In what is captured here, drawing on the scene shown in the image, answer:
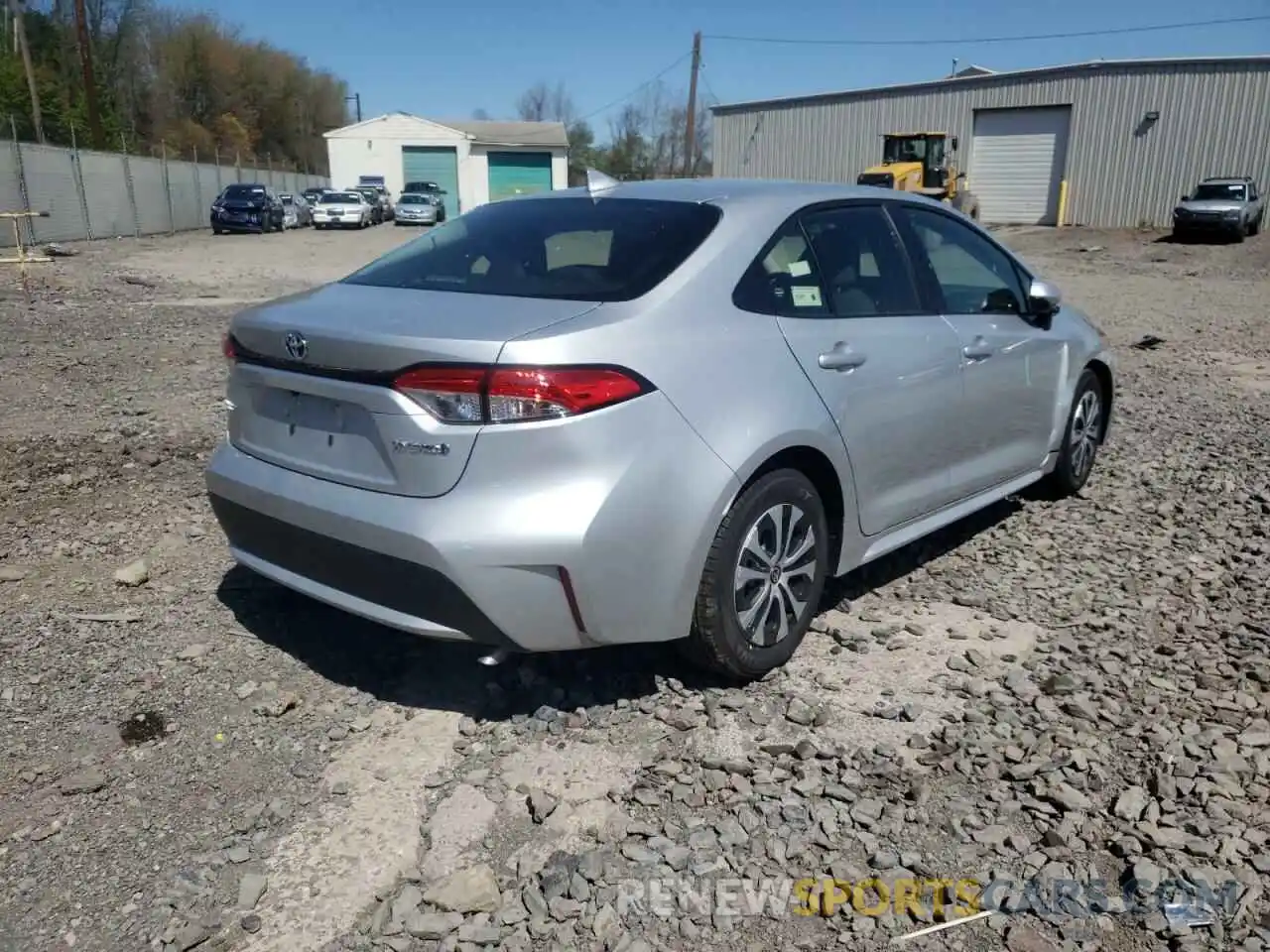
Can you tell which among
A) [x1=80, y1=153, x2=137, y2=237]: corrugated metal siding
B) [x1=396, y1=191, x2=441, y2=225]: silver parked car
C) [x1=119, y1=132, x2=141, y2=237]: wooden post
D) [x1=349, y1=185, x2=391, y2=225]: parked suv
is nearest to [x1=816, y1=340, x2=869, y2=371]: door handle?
[x1=80, y1=153, x2=137, y2=237]: corrugated metal siding

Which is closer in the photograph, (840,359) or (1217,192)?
(840,359)

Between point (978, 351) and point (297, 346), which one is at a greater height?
point (297, 346)

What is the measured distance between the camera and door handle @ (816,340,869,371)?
358 centimetres

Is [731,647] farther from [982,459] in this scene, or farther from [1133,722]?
[982,459]

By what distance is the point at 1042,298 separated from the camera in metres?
4.88

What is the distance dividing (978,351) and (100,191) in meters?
33.4

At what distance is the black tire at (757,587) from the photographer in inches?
129

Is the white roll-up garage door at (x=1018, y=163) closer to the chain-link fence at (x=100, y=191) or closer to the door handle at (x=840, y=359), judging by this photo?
the chain-link fence at (x=100, y=191)

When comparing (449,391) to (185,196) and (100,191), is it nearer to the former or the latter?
(100,191)

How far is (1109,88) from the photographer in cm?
3631

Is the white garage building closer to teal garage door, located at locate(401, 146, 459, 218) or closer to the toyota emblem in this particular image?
teal garage door, located at locate(401, 146, 459, 218)

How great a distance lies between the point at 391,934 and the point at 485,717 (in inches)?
38.6

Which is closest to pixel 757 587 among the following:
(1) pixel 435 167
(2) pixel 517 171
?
(2) pixel 517 171

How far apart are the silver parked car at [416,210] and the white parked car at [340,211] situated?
8.55ft
